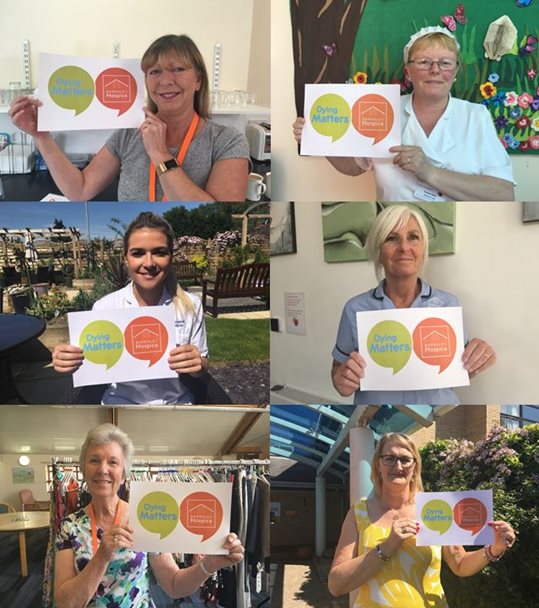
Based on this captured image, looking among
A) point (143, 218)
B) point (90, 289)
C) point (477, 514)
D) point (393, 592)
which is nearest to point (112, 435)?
point (90, 289)

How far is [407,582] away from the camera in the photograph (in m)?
2.26

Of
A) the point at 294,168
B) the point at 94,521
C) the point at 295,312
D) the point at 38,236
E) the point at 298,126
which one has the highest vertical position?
the point at 298,126

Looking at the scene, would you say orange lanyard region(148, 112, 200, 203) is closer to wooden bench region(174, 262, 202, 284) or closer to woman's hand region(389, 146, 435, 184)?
wooden bench region(174, 262, 202, 284)

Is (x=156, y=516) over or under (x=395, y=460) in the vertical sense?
under

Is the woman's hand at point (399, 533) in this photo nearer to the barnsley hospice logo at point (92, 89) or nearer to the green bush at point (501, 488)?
the green bush at point (501, 488)

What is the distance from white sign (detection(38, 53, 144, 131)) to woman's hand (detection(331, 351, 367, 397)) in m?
0.95

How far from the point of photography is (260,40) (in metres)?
2.17

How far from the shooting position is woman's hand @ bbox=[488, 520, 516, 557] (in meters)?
2.28

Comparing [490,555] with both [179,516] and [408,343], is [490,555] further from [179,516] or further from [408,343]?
[179,516]

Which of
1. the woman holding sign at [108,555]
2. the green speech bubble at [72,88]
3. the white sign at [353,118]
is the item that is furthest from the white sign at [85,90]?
the woman holding sign at [108,555]

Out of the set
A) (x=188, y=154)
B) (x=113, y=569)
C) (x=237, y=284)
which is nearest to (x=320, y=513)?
(x=113, y=569)

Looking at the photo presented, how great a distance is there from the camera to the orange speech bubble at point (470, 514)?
2281 mm

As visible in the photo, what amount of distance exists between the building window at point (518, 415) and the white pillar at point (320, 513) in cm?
60

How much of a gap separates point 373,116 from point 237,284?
2.13 ft
